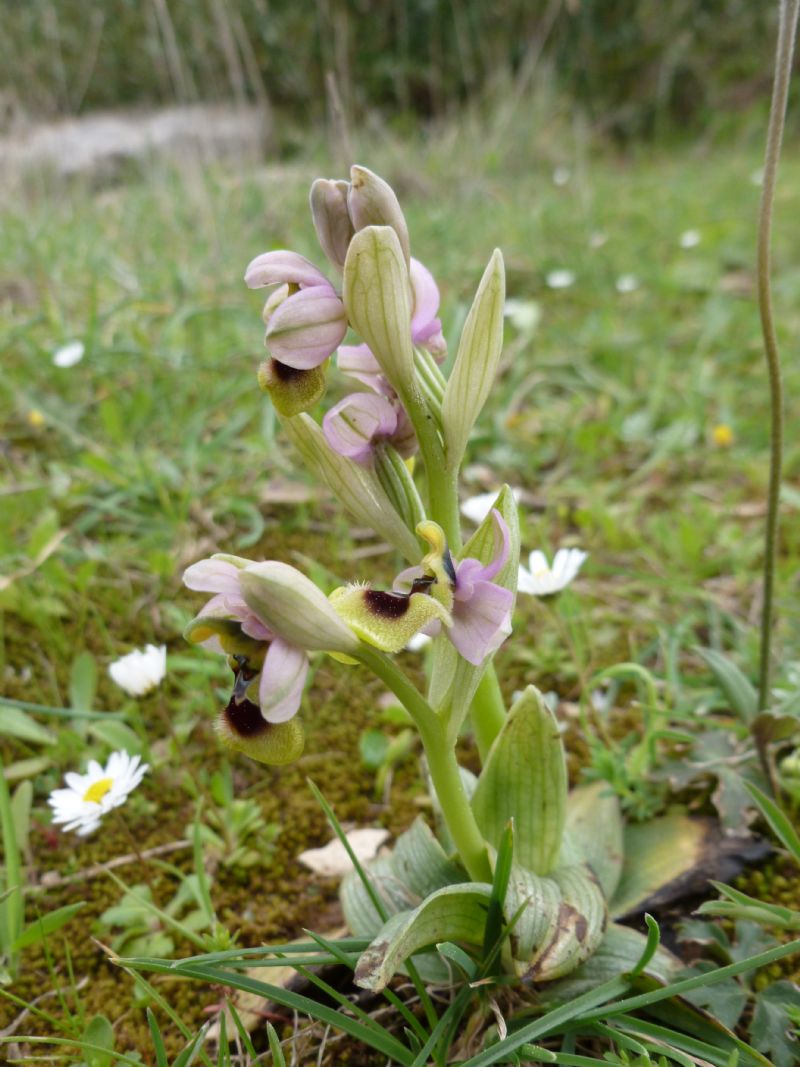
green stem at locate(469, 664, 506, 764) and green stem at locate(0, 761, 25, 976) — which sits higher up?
green stem at locate(469, 664, 506, 764)

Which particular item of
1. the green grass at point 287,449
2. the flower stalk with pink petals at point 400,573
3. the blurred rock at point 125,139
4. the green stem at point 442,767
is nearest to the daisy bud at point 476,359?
the flower stalk with pink petals at point 400,573

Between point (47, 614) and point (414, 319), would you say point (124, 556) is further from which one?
point (414, 319)

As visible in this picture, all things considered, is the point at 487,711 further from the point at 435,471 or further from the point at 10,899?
the point at 10,899

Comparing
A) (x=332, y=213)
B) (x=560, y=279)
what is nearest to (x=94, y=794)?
(x=332, y=213)

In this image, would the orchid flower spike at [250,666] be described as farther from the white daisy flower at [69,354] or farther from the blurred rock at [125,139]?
the blurred rock at [125,139]

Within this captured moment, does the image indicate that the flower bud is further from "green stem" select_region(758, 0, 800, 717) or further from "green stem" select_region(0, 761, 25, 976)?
"green stem" select_region(0, 761, 25, 976)

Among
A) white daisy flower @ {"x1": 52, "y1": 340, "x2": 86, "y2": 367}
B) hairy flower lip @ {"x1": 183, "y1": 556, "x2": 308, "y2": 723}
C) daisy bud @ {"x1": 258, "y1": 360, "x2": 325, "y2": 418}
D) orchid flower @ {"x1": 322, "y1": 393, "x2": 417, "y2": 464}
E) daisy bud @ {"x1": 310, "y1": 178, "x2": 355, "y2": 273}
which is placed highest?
daisy bud @ {"x1": 310, "y1": 178, "x2": 355, "y2": 273}

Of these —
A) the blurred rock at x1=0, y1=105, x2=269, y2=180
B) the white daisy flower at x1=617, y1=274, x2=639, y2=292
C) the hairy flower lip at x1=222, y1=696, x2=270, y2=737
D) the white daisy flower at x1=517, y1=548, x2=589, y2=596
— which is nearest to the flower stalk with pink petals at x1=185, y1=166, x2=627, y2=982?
the hairy flower lip at x1=222, y1=696, x2=270, y2=737
